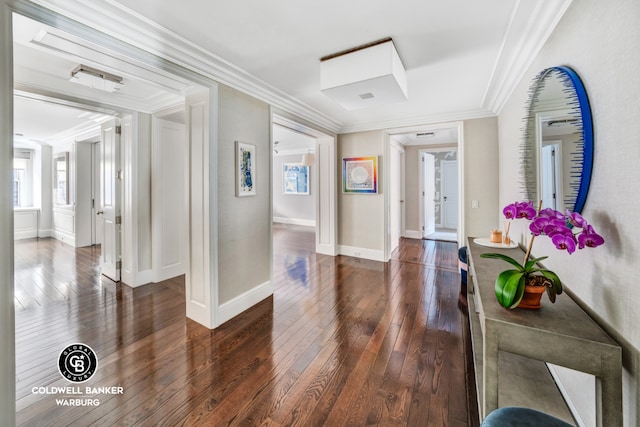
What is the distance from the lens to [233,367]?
1.91m

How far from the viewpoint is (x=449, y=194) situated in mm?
8078

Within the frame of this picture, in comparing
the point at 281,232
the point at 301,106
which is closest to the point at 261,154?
the point at 301,106

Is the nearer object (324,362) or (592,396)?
(592,396)

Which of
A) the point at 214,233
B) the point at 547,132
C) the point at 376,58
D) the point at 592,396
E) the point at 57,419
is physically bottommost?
the point at 57,419

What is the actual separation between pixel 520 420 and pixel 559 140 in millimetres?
1422

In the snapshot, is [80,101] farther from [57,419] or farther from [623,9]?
[623,9]

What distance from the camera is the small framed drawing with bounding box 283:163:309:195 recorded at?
28.2 feet

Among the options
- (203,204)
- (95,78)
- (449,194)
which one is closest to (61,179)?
(95,78)

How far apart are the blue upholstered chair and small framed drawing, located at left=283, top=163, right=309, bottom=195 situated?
7.89 meters

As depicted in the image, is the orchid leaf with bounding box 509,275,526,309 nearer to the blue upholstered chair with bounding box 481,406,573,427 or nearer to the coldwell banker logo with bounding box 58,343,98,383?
the blue upholstered chair with bounding box 481,406,573,427

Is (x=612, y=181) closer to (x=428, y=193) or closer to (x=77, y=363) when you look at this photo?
(x=77, y=363)

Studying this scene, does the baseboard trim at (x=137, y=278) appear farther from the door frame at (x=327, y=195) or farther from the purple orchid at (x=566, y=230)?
the purple orchid at (x=566, y=230)

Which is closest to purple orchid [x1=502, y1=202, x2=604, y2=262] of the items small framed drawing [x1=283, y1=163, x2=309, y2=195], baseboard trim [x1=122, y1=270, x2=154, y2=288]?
baseboard trim [x1=122, y1=270, x2=154, y2=288]

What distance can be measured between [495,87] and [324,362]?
3333 millimetres
